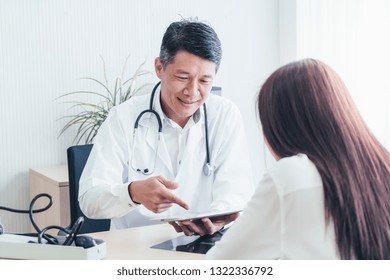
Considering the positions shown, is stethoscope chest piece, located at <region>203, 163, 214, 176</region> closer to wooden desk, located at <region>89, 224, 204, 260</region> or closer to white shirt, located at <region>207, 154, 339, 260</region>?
wooden desk, located at <region>89, 224, 204, 260</region>

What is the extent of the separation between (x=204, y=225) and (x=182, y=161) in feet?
Result: 1.32

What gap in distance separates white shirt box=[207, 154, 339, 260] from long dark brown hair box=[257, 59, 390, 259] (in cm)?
2

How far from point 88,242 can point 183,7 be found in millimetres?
2163

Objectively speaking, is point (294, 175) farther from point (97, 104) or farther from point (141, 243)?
point (97, 104)

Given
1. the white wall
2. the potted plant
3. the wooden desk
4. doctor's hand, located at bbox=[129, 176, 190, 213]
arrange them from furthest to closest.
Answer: the potted plant
the white wall
doctor's hand, located at bbox=[129, 176, 190, 213]
the wooden desk

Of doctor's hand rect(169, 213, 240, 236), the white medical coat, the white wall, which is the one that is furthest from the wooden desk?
the white wall

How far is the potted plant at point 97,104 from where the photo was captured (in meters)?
2.99

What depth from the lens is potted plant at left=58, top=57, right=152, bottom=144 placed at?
9.80 ft

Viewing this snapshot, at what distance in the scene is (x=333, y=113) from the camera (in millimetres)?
1067

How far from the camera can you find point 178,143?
2064 mm

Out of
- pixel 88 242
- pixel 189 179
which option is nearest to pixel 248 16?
pixel 189 179

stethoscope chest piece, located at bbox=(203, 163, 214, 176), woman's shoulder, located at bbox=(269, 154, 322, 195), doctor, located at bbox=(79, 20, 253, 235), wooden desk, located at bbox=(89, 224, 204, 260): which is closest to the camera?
woman's shoulder, located at bbox=(269, 154, 322, 195)

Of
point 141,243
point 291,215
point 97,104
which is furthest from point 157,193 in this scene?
point 97,104

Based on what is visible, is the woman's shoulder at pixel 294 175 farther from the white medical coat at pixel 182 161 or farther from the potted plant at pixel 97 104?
the potted plant at pixel 97 104
